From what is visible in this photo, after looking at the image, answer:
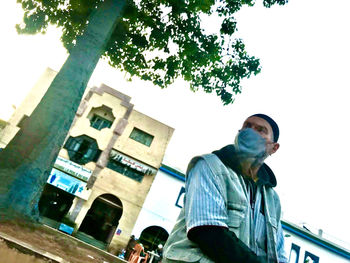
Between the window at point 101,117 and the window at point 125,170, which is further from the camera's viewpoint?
the window at point 101,117

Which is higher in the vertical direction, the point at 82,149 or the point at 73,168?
the point at 82,149

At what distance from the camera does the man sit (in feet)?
3.93

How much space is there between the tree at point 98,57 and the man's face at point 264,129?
12.8 feet

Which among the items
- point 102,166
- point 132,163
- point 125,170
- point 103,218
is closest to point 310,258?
point 132,163

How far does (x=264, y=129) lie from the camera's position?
1.97 metres

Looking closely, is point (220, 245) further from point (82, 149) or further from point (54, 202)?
point (54, 202)

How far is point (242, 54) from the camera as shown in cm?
867

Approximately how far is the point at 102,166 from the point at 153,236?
6.46 metres

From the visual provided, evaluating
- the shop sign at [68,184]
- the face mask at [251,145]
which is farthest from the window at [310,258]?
the face mask at [251,145]

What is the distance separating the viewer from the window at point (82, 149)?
1683cm

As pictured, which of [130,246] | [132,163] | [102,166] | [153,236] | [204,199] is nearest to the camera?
[204,199]

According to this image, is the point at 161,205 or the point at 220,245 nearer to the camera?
the point at 220,245

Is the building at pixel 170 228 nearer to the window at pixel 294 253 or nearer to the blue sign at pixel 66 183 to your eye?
the window at pixel 294 253

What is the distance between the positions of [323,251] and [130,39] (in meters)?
19.9
